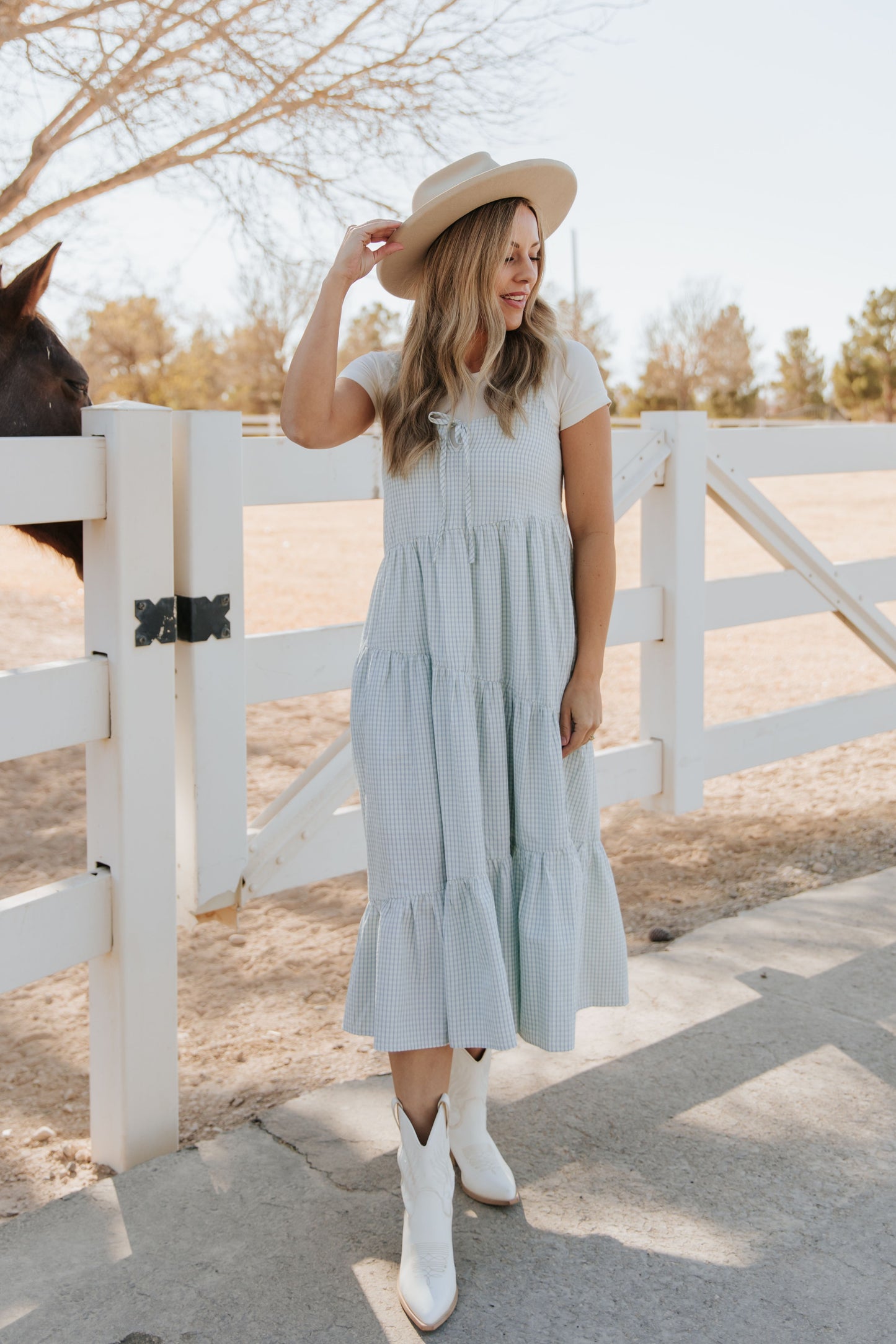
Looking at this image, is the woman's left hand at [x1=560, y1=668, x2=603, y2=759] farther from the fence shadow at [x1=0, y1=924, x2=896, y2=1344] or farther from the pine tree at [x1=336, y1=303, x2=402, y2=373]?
the pine tree at [x1=336, y1=303, x2=402, y2=373]

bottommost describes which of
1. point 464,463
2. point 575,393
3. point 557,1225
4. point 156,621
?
point 557,1225

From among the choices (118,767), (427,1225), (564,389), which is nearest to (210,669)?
(118,767)

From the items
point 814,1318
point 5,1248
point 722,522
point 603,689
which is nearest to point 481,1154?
point 814,1318

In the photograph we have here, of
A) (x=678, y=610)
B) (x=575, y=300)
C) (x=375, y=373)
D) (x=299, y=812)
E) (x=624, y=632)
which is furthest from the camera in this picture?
(x=575, y=300)

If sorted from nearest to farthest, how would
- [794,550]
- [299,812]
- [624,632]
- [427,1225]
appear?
[427,1225]
[299,812]
[624,632]
[794,550]

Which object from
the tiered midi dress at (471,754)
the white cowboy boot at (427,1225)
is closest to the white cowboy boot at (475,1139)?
the white cowboy boot at (427,1225)

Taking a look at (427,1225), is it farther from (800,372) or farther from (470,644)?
(800,372)

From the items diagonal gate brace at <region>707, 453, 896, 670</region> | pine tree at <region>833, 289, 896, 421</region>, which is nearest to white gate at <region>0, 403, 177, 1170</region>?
diagonal gate brace at <region>707, 453, 896, 670</region>

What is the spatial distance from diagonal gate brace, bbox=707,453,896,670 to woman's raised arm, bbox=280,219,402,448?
1.82 meters

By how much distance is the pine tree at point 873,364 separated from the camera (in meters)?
52.3

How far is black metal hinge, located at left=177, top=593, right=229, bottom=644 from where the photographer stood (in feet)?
8.33

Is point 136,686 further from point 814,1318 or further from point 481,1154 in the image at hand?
point 814,1318

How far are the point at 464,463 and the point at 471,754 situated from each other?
507 millimetres

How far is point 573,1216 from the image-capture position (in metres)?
2.14
